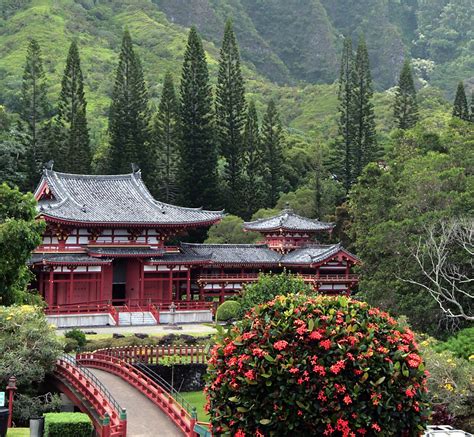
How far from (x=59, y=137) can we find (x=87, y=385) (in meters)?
39.7

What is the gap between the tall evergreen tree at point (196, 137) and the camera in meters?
58.8

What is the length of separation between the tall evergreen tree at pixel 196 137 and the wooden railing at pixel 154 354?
29486 mm

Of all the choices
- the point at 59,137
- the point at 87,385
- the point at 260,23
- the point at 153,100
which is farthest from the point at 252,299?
the point at 260,23

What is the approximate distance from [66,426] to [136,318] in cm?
2060

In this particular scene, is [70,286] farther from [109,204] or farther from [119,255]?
[109,204]

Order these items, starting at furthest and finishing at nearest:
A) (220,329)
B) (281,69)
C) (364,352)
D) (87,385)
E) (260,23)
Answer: (260,23) → (281,69) → (87,385) → (220,329) → (364,352)

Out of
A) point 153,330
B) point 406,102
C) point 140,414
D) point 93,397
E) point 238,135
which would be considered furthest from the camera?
point 406,102

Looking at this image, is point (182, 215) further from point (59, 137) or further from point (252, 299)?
point (59, 137)

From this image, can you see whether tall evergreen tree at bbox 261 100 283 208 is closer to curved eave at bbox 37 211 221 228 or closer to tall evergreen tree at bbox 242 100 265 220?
tall evergreen tree at bbox 242 100 265 220

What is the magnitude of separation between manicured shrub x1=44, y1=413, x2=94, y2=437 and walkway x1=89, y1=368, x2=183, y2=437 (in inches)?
38.7

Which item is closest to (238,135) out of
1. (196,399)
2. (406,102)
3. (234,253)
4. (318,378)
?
(406,102)

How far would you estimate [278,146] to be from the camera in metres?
62.5

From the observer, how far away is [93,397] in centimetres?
2133

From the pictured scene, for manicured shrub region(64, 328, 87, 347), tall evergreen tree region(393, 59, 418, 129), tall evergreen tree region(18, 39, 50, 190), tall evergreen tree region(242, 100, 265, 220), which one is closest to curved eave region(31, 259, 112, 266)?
manicured shrub region(64, 328, 87, 347)
